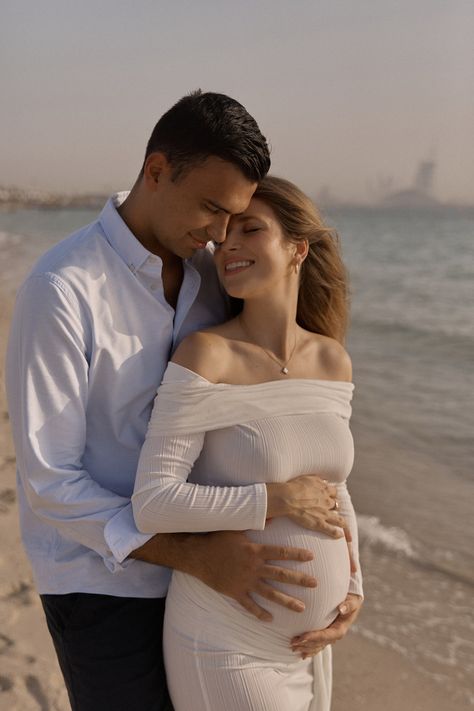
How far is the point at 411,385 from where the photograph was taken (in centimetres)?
930

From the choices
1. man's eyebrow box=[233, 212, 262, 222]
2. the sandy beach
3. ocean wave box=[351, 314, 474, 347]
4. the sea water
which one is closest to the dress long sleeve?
man's eyebrow box=[233, 212, 262, 222]

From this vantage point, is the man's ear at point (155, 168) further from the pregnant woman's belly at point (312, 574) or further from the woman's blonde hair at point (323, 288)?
the pregnant woman's belly at point (312, 574)

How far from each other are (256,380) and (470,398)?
6.90 meters

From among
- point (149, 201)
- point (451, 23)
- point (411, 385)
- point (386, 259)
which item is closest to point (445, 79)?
point (451, 23)

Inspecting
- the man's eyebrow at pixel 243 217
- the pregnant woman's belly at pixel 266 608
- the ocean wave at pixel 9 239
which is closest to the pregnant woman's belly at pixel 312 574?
the pregnant woman's belly at pixel 266 608

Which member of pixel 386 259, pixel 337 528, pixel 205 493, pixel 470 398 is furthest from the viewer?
pixel 386 259

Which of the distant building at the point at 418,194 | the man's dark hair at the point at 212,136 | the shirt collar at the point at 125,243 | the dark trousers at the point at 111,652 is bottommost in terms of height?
the distant building at the point at 418,194

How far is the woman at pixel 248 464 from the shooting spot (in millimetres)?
2133

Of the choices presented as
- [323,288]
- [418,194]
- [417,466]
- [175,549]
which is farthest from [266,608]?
[418,194]

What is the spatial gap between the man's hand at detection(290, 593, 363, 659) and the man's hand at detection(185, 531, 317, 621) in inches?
3.8

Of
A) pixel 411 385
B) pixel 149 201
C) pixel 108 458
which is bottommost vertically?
pixel 411 385

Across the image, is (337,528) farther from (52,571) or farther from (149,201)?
(149,201)

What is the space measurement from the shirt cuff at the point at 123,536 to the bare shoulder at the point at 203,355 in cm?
39

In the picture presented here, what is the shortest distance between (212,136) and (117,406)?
2.36 feet
